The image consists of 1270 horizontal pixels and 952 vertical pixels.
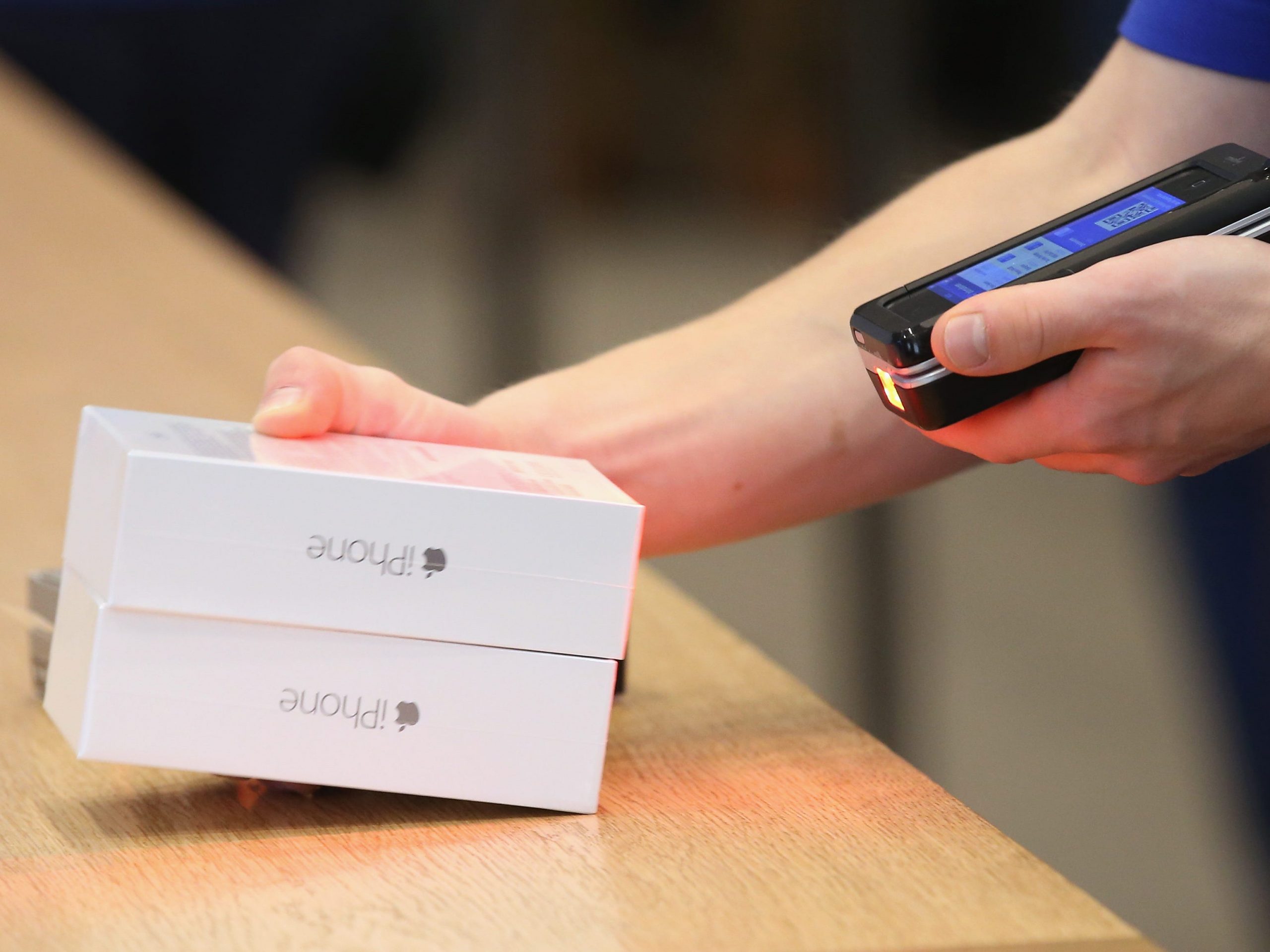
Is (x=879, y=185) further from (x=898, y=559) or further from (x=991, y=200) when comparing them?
(x=991, y=200)

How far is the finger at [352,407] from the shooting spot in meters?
0.46

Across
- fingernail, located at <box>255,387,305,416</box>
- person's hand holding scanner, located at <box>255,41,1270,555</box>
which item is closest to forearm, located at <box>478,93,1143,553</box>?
person's hand holding scanner, located at <box>255,41,1270,555</box>

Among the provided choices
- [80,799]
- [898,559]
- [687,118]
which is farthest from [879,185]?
[687,118]

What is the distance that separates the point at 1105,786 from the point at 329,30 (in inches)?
71.3

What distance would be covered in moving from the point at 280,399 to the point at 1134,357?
28 centimetres

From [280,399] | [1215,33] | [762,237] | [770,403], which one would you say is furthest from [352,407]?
[762,237]

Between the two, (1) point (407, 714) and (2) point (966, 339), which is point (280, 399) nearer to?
(1) point (407, 714)

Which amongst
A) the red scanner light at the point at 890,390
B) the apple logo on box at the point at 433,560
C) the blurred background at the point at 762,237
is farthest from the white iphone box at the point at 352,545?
the blurred background at the point at 762,237

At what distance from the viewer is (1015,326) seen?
43cm

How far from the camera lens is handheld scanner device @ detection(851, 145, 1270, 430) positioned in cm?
45

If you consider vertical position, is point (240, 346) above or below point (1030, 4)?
below

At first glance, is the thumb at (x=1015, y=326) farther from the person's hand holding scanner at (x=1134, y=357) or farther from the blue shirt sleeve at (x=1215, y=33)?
the blue shirt sleeve at (x=1215, y=33)

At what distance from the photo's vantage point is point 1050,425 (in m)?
0.47

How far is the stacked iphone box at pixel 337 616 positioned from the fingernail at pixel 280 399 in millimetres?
31
